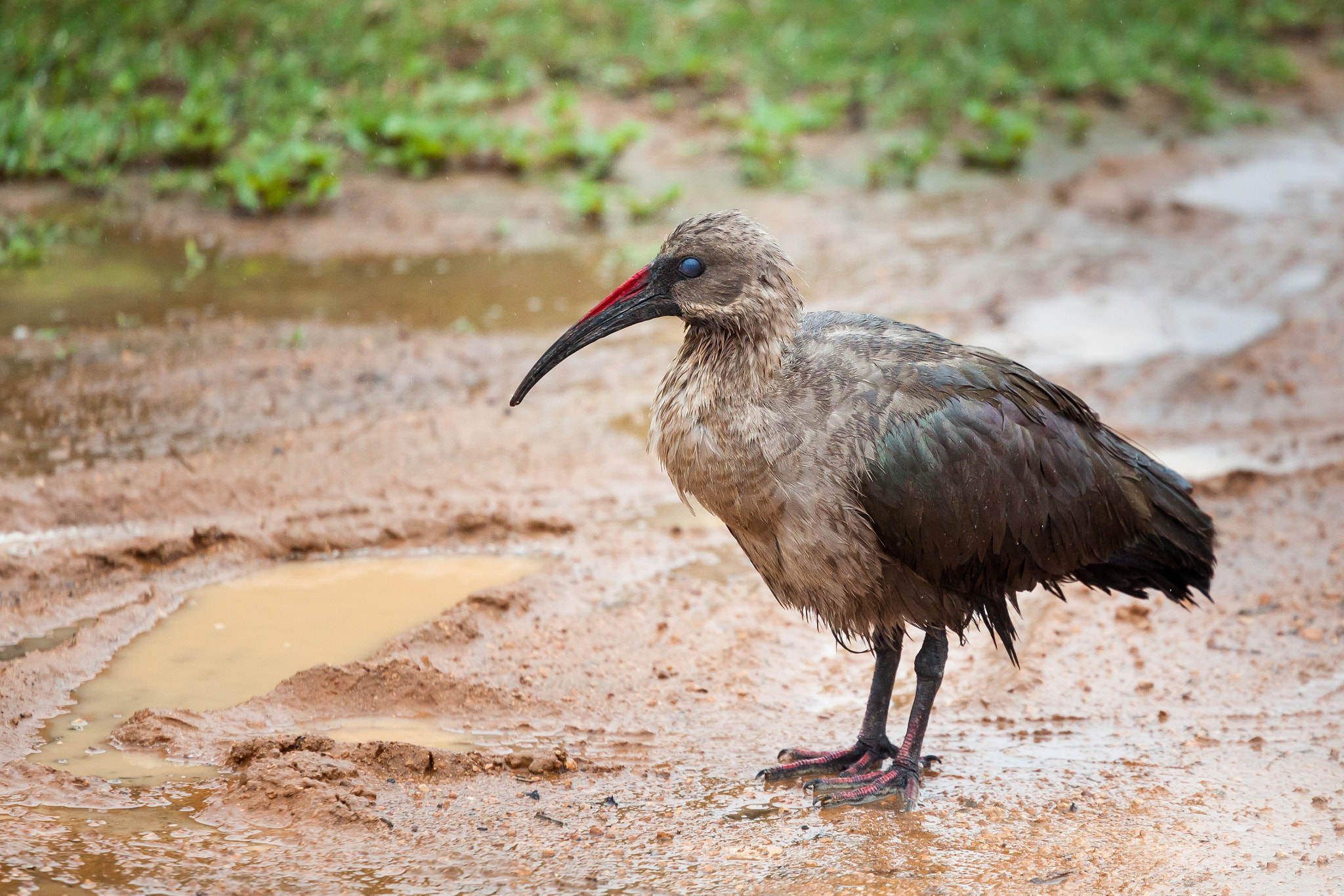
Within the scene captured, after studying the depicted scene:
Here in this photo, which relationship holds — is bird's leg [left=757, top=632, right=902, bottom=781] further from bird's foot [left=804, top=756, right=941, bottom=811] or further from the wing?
the wing

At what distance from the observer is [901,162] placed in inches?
406

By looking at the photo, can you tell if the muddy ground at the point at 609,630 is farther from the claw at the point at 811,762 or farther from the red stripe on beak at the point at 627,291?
the red stripe on beak at the point at 627,291

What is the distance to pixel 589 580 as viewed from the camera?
5676mm

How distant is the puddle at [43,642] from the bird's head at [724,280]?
249 centimetres

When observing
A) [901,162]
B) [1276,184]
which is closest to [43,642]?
[901,162]

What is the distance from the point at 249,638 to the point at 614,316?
1.95 meters

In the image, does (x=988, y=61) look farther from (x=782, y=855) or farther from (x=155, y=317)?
(x=782, y=855)

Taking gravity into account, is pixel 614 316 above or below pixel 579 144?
below

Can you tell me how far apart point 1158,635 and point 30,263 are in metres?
6.69

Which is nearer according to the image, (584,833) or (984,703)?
(584,833)

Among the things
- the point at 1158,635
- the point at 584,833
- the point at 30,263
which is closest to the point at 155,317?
the point at 30,263

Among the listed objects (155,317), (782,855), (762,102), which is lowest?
(782,855)

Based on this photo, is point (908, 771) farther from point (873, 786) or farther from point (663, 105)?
point (663, 105)

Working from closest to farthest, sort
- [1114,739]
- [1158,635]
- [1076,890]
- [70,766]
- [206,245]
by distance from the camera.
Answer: [1076,890] → [70,766] → [1114,739] → [1158,635] → [206,245]
